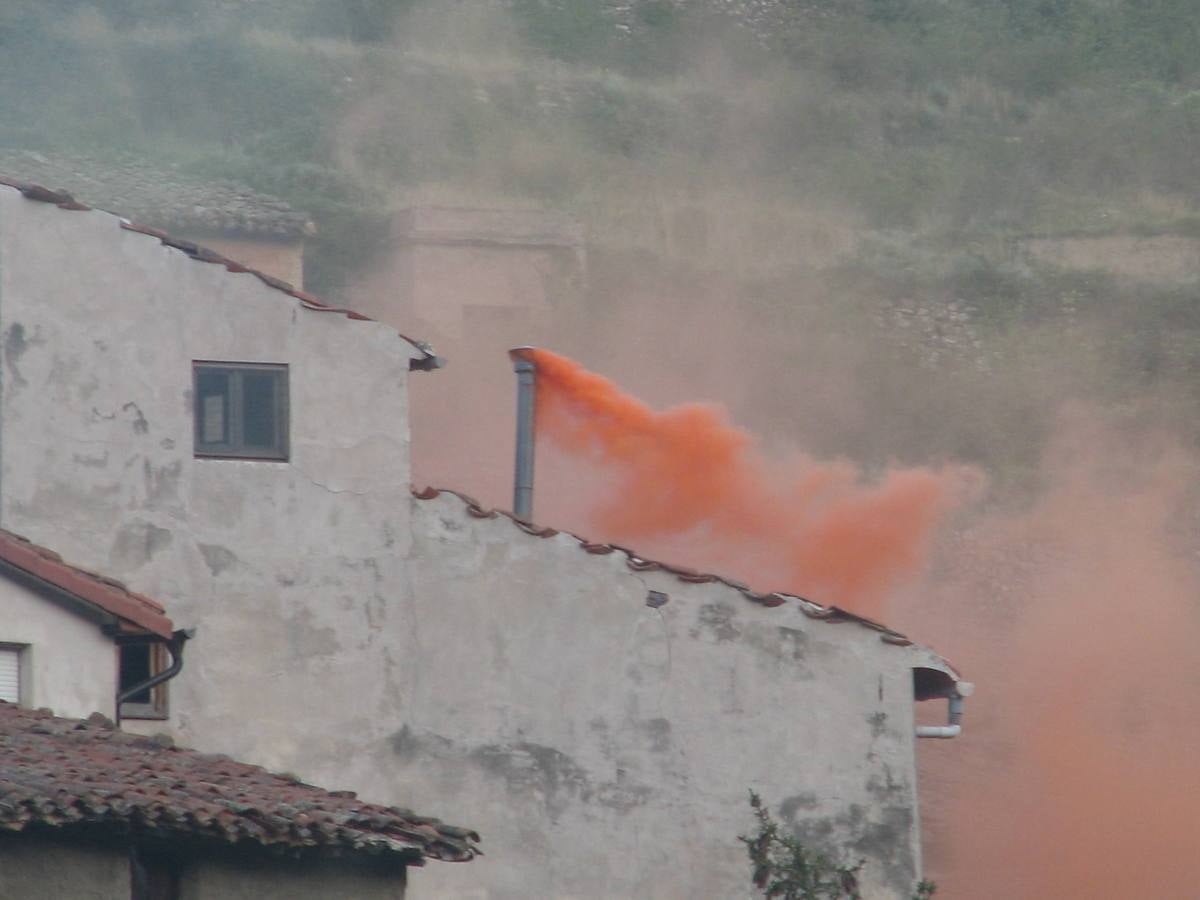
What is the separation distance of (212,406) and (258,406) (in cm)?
41

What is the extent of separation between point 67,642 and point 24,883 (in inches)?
201

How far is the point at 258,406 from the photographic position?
23.0 metres

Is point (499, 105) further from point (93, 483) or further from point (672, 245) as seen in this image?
point (93, 483)

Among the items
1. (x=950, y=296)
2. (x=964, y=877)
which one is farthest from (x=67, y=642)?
(x=950, y=296)

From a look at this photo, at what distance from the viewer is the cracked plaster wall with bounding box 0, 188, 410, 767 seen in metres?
22.5

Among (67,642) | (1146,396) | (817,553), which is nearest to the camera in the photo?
(67,642)

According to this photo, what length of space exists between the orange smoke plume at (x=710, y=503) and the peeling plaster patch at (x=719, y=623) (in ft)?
18.8

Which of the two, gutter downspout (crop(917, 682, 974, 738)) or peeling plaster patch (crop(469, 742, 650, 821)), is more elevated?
gutter downspout (crop(917, 682, 974, 738))

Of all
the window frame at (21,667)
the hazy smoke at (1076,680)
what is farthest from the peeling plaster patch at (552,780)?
the hazy smoke at (1076,680)

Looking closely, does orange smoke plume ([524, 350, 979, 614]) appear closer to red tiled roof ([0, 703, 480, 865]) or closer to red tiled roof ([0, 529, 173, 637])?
red tiled roof ([0, 529, 173, 637])

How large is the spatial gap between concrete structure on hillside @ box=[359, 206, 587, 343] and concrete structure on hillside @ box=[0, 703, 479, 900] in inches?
1148

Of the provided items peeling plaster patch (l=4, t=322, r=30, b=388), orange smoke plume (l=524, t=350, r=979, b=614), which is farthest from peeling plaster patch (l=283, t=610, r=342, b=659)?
orange smoke plume (l=524, t=350, r=979, b=614)

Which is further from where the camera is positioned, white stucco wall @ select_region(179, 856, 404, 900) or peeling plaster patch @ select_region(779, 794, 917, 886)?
peeling plaster patch @ select_region(779, 794, 917, 886)

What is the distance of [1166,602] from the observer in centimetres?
4275
